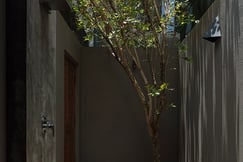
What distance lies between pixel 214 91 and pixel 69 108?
3388mm

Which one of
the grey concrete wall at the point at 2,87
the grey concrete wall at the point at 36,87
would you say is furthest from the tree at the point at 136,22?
the grey concrete wall at the point at 2,87

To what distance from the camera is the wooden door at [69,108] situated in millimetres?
6723

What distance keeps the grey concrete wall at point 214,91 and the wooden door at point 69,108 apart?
1839 millimetres

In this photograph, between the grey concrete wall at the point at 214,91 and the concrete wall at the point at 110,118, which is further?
the concrete wall at the point at 110,118

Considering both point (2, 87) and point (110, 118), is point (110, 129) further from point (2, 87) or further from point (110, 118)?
point (2, 87)

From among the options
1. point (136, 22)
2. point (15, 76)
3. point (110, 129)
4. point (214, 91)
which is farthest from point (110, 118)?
point (15, 76)

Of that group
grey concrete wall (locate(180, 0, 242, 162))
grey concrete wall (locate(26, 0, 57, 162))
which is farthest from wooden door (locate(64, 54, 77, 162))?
grey concrete wall (locate(26, 0, 57, 162))

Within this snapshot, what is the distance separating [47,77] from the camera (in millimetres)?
4188

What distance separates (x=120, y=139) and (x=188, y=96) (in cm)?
220

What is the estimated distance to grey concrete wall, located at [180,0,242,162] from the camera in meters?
3.45

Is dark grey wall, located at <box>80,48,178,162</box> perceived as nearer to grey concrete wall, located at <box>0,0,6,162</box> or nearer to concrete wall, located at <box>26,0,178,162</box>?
concrete wall, located at <box>26,0,178,162</box>

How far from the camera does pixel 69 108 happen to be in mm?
7113

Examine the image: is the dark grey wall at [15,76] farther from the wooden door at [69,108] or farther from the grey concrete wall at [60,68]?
the wooden door at [69,108]

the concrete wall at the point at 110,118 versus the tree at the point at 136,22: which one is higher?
the tree at the point at 136,22
